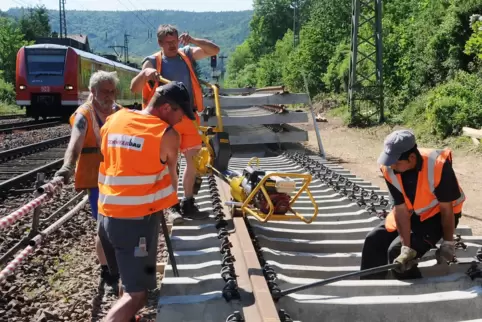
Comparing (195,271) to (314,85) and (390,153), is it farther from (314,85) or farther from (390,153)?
(314,85)

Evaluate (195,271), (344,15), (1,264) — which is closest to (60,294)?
(1,264)

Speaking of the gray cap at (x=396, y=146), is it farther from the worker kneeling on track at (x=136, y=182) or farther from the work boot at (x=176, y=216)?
the work boot at (x=176, y=216)

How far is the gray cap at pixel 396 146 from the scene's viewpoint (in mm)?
3932

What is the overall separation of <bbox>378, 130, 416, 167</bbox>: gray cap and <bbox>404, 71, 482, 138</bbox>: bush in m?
11.8

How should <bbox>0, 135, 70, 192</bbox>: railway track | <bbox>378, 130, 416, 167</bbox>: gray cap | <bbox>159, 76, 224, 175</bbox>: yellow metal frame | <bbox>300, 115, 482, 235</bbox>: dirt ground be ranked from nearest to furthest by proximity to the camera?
<bbox>378, 130, 416, 167</bbox>: gray cap < <bbox>159, 76, 224, 175</bbox>: yellow metal frame < <bbox>300, 115, 482, 235</bbox>: dirt ground < <bbox>0, 135, 70, 192</bbox>: railway track

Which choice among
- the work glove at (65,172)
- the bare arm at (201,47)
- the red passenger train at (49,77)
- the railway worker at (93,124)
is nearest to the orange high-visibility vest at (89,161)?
the railway worker at (93,124)

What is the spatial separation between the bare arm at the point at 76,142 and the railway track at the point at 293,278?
3.50 ft

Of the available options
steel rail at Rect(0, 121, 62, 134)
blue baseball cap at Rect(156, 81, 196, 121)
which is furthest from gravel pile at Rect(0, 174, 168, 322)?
steel rail at Rect(0, 121, 62, 134)

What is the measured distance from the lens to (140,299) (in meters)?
3.33

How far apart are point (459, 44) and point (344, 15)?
94.3 feet

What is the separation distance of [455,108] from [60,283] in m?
13.1

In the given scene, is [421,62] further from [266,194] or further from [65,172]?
[65,172]

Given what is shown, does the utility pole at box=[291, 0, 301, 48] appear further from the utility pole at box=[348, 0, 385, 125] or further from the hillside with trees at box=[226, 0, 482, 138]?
the utility pole at box=[348, 0, 385, 125]

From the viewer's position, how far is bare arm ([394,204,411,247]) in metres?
4.08
